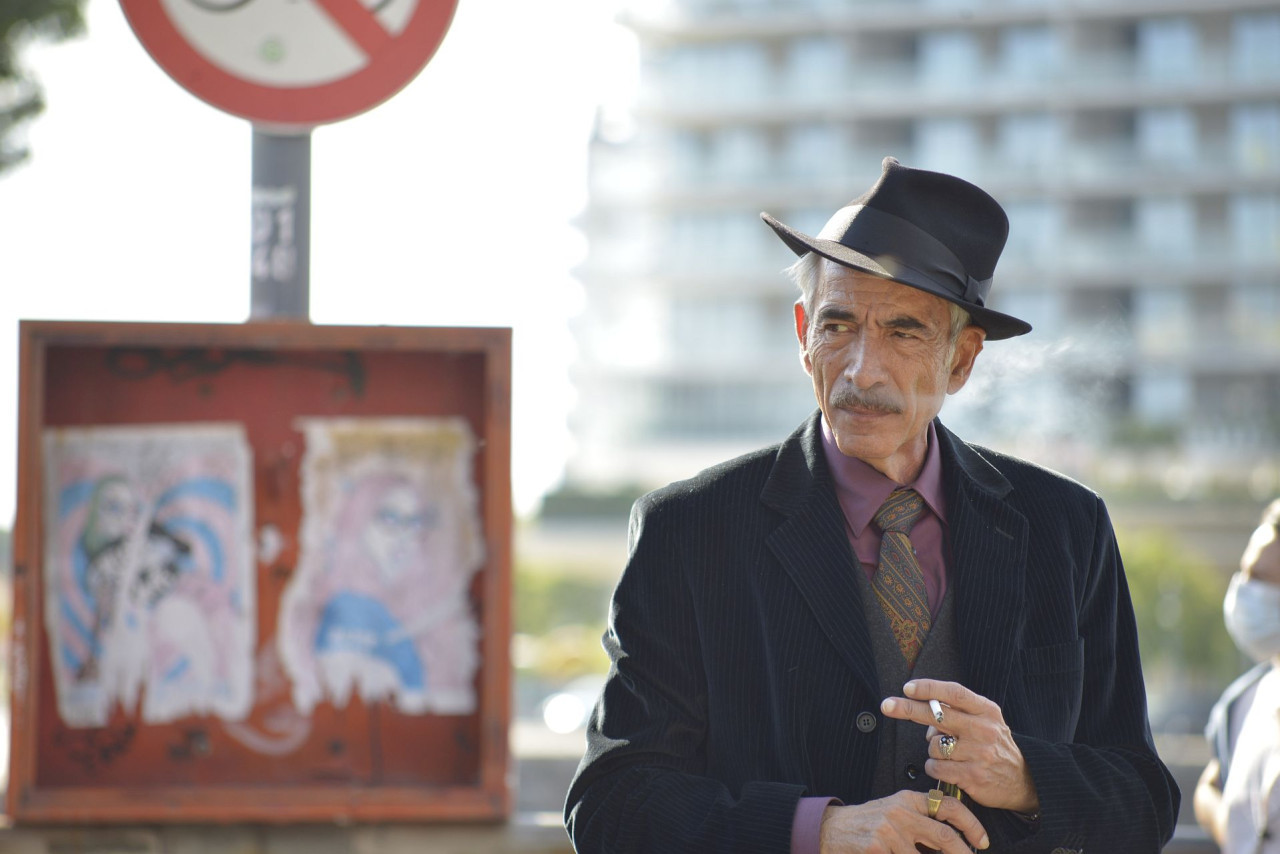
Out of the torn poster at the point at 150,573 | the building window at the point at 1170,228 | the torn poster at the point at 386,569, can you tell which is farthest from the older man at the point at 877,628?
the building window at the point at 1170,228

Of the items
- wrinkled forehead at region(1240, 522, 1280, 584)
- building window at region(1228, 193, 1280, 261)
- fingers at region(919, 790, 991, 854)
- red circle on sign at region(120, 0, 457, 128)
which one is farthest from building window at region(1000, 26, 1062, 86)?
fingers at region(919, 790, 991, 854)

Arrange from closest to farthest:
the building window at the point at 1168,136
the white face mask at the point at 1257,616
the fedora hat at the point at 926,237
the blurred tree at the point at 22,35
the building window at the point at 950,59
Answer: the fedora hat at the point at 926,237 < the white face mask at the point at 1257,616 < the blurred tree at the point at 22,35 < the building window at the point at 1168,136 < the building window at the point at 950,59

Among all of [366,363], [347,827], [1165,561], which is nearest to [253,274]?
[366,363]

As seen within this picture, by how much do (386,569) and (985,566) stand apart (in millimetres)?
1597

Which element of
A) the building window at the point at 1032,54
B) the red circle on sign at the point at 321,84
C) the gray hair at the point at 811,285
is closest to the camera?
the gray hair at the point at 811,285

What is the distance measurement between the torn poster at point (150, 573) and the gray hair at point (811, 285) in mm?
1524

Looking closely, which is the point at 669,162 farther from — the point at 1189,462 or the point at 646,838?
the point at 646,838

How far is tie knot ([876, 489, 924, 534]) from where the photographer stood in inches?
96.6

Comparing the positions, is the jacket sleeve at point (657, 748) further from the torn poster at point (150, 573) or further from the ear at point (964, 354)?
the torn poster at point (150, 573)

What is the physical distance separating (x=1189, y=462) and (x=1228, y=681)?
14.3 meters

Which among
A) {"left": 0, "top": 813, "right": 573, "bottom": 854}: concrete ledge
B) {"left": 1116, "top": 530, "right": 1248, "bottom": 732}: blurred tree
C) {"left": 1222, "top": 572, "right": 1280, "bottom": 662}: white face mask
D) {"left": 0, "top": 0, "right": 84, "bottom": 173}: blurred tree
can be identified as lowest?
{"left": 1116, "top": 530, "right": 1248, "bottom": 732}: blurred tree

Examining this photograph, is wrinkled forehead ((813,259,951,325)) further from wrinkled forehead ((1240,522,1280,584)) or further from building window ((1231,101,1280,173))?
building window ((1231,101,1280,173))

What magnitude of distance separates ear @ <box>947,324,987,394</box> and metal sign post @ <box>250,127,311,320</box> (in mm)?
1410

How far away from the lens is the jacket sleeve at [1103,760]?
2256 mm
